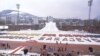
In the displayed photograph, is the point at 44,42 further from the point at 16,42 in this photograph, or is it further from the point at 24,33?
the point at 24,33

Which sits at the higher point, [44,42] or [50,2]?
[50,2]

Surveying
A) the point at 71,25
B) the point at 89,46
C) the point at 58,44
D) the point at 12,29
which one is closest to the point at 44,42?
the point at 58,44

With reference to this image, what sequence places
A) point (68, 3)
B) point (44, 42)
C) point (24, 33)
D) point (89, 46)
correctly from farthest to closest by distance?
1. point (24, 33)
2. point (68, 3)
3. point (44, 42)
4. point (89, 46)

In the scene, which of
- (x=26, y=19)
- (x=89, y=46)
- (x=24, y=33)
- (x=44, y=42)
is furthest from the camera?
(x=26, y=19)

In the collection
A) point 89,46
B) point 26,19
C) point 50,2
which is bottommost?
point 89,46

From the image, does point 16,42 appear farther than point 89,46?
Yes

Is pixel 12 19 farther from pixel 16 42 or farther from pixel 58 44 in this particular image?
pixel 58 44

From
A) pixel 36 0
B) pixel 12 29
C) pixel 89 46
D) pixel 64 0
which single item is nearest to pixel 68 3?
pixel 64 0

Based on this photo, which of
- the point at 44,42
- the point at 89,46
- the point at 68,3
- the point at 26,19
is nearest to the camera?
the point at 89,46

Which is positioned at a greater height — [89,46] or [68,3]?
[68,3]
